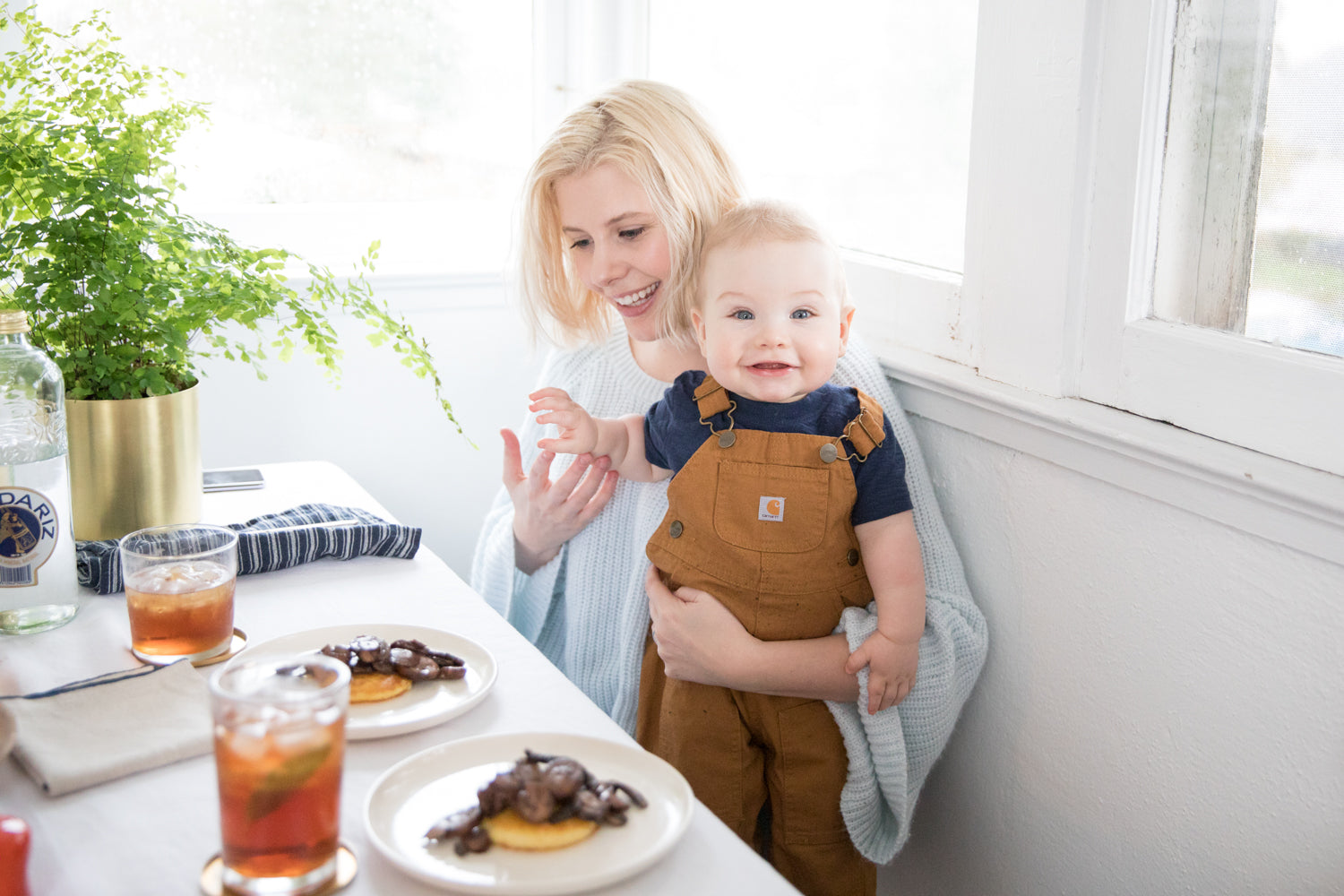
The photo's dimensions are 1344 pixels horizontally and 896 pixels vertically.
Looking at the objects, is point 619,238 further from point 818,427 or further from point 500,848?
point 500,848

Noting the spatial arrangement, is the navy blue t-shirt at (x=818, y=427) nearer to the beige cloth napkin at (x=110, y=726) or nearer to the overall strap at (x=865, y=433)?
the overall strap at (x=865, y=433)

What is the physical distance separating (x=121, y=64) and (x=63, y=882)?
0.91 meters

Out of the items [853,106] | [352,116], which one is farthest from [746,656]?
[352,116]

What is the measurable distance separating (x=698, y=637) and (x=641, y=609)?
216 millimetres

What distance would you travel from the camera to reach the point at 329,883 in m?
0.77

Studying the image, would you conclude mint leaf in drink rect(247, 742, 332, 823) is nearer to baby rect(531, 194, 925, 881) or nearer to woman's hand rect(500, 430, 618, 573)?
baby rect(531, 194, 925, 881)

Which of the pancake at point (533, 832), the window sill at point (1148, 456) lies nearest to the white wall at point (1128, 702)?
the window sill at point (1148, 456)

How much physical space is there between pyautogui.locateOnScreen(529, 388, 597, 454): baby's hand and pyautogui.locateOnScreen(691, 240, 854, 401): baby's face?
222mm

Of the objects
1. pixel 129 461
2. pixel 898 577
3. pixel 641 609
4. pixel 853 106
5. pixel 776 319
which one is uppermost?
pixel 853 106

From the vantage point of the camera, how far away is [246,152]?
2254mm

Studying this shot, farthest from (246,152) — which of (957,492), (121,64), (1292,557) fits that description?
(1292,557)

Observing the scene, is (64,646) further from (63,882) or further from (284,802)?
(284,802)

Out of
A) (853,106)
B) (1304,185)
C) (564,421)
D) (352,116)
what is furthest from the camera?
(352,116)

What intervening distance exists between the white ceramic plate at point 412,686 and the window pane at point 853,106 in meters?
0.85
